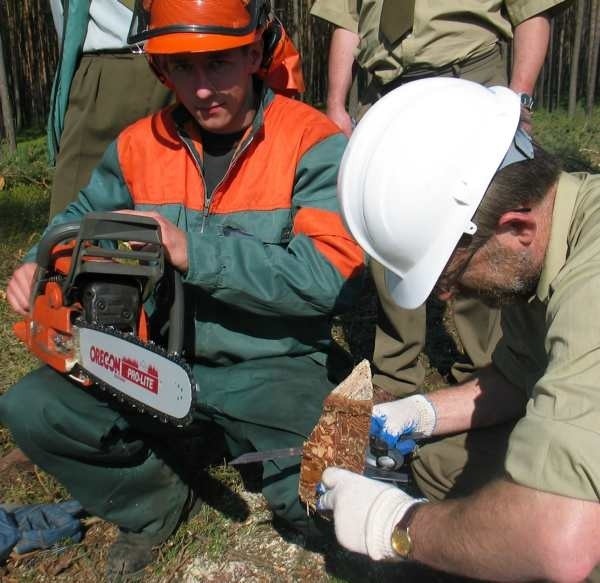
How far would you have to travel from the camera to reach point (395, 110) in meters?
1.87

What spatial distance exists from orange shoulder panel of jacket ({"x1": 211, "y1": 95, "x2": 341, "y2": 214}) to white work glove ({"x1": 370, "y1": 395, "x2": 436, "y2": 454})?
70 centimetres

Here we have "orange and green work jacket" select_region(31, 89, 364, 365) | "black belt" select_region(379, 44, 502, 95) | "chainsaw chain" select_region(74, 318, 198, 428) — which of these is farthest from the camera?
"black belt" select_region(379, 44, 502, 95)

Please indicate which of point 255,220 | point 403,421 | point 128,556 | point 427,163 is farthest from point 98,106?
point 427,163

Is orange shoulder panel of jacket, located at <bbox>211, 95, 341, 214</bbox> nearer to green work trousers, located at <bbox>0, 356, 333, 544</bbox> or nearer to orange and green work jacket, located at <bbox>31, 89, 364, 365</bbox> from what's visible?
orange and green work jacket, located at <bbox>31, 89, 364, 365</bbox>

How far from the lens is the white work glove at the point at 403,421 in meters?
2.34

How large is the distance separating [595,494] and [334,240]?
1118 mm

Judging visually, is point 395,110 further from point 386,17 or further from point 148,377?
point 386,17

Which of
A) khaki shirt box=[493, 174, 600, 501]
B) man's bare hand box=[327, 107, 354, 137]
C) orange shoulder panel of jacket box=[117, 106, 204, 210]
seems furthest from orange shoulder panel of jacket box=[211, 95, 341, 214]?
man's bare hand box=[327, 107, 354, 137]

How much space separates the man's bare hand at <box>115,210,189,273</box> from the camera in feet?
6.96

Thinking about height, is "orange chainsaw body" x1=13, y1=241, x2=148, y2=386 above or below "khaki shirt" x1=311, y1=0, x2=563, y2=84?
below

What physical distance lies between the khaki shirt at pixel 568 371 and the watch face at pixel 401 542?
12.6 inches

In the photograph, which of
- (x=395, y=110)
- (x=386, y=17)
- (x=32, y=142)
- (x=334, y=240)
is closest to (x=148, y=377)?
(x=334, y=240)

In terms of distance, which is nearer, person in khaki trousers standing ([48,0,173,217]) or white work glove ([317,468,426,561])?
white work glove ([317,468,426,561])

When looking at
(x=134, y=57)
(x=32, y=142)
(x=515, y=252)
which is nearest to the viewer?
(x=515, y=252)
